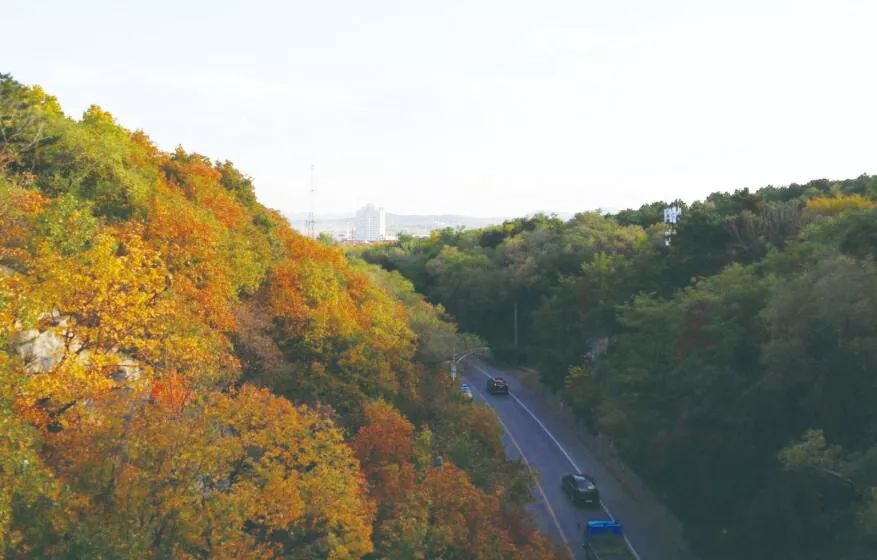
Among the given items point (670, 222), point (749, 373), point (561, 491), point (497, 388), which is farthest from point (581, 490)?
point (670, 222)

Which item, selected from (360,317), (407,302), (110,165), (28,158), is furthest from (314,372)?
(407,302)

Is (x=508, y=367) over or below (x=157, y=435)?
below

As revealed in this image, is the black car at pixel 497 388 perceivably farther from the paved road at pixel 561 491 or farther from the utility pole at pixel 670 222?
the utility pole at pixel 670 222

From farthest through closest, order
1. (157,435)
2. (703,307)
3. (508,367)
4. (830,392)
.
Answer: (508,367), (703,307), (830,392), (157,435)

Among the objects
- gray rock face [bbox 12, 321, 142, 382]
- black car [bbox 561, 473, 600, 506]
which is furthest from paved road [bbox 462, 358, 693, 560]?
gray rock face [bbox 12, 321, 142, 382]

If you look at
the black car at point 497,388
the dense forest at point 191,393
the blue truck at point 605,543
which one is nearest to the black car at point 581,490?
the blue truck at point 605,543

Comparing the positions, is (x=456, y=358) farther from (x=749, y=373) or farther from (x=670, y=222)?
(x=670, y=222)

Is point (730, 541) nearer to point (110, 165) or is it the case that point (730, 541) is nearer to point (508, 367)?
point (110, 165)

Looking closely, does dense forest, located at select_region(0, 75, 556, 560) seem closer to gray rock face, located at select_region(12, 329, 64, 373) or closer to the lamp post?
gray rock face, located at select_region(12, 329, 64, 373)
